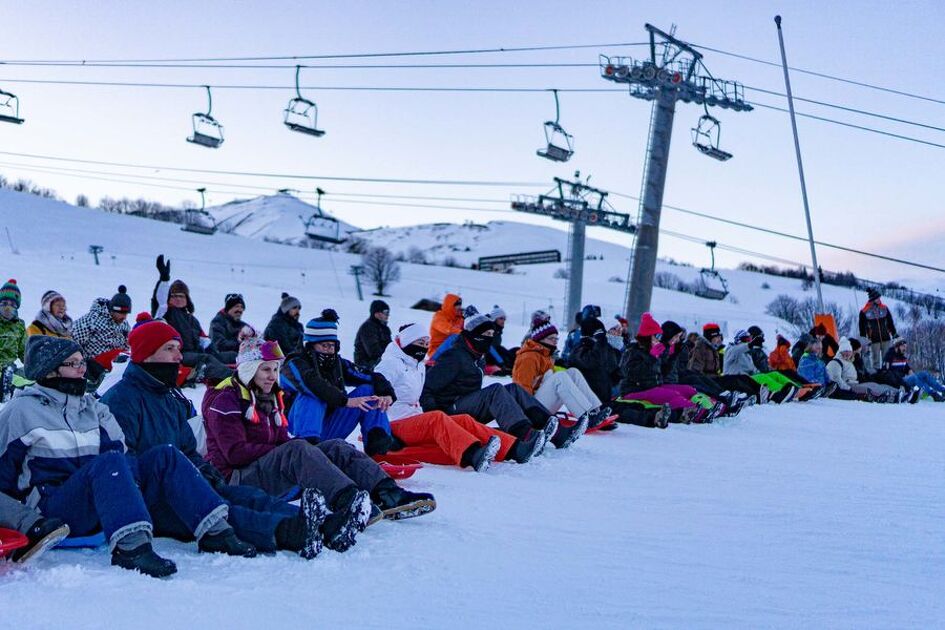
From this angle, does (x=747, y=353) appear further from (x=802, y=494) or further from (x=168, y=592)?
(x=168, y=592)

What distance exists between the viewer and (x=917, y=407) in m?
12.9

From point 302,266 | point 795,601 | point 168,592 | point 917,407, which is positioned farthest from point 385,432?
point 302,266

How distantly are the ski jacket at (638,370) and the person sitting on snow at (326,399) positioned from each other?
418 centimetres

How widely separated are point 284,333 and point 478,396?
4.25 metres

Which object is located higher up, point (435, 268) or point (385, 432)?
point (435, 268)

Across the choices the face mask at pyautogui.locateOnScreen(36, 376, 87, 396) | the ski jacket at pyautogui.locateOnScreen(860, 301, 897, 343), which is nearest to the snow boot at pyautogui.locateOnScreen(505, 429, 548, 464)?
the face mask at pyautogui.locateOnScreen(36, 376, 87, 396)

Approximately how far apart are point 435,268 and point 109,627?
227 ft

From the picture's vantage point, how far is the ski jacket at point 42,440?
3393 mm

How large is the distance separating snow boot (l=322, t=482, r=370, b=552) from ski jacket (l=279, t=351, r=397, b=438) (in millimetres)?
1668

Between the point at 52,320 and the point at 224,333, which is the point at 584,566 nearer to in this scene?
the point at 52,320

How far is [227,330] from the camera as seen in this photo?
10102 millimetres

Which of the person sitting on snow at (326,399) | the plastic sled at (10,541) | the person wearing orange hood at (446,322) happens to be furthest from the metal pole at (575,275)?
the plastic sled at (10,541)

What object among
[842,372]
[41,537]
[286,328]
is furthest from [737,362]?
[41,537]

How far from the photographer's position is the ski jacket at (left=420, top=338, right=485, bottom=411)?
6676mm
